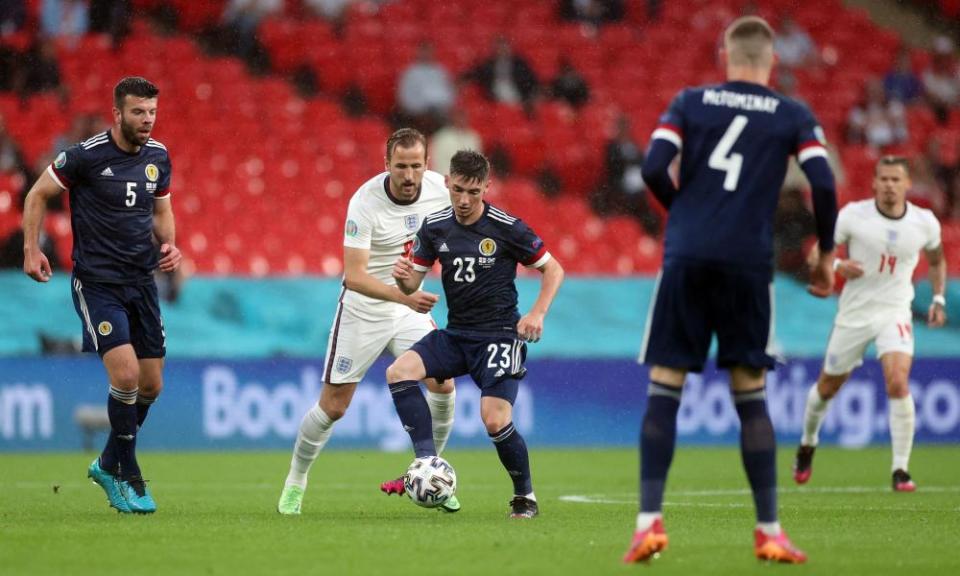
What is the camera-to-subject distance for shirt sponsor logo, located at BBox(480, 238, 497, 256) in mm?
8656

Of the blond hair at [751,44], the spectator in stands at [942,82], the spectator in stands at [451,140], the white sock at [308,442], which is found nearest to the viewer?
the blond hair at [751,44]

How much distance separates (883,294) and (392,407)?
597 centimetres

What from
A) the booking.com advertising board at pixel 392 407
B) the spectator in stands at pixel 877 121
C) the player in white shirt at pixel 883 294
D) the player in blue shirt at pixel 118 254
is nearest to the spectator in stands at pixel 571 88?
the spectator in stands at pixel 877 121

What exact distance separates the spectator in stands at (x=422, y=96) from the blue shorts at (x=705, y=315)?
14.9 meters

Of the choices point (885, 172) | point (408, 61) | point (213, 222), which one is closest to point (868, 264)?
point (885, 172)

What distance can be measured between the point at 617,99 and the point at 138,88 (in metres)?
14.3

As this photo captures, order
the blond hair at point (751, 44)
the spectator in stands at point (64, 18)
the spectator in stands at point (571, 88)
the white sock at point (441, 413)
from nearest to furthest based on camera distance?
the blond hair at point (751, 44) < the white sock at point (441, 413) < the spectator in stands at point (64, 18) < the spectator in stands at point (571, 88)

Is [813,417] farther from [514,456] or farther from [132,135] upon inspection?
[132,135]

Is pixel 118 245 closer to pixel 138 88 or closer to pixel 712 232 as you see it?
pixel 138 88

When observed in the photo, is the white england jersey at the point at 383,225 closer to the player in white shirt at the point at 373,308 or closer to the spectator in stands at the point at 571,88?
the player in white shirt at the point at 373,308

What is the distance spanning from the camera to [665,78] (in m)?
22.9

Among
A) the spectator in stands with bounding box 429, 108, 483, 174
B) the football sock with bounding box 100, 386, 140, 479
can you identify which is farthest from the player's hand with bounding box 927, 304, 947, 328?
the spectator in stands with bounding box 429, 108, 483, 174

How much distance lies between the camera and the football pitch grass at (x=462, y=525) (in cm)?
633

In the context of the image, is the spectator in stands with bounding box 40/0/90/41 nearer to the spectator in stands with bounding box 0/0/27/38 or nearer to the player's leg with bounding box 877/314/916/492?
the spectator in stands with bounding box 0/0/27/38
